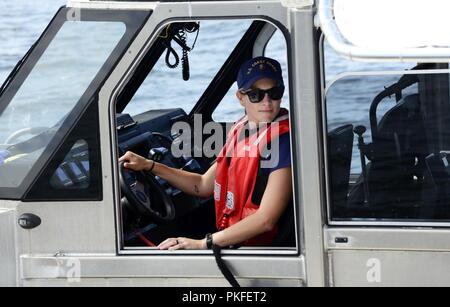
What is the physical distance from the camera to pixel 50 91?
A: 440 cm

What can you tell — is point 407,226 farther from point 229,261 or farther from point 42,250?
point 42,250

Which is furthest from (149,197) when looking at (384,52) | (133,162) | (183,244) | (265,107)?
(384,52)

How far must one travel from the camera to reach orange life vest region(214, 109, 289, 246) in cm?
439

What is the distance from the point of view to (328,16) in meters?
3.93

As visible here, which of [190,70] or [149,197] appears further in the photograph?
[190,70]

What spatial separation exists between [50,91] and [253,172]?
824 millimetres

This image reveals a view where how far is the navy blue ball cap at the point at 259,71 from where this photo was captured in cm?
443

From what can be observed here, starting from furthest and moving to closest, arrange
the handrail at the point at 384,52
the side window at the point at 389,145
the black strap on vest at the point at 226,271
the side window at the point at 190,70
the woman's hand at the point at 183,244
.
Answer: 1. the side window at the point at 190,70
2. the woman's hand at the point at 183,244
3. the black strap on vest at the point at 226,271
4. the side window at the point at 389,145
5. the handrail at the point at 384,52

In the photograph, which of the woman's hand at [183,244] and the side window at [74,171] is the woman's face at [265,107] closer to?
the woman's hand at [183,244]

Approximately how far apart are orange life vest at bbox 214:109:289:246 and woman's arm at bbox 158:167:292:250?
8 centimetres

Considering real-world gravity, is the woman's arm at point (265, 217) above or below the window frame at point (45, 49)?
below

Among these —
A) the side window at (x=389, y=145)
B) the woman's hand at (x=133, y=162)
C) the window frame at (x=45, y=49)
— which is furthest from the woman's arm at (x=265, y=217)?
the window frame at (x=45, y=49)

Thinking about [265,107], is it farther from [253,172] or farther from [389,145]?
[389,145]

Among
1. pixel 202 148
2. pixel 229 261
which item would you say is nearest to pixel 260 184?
pixel 229 261
